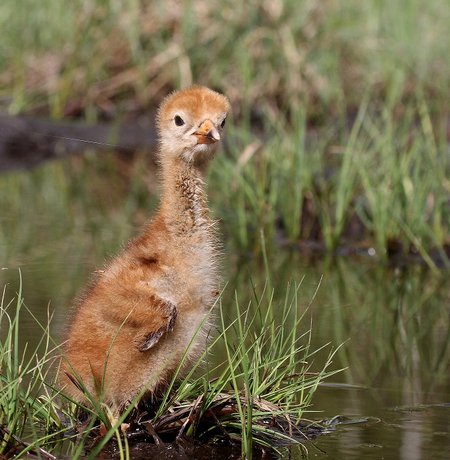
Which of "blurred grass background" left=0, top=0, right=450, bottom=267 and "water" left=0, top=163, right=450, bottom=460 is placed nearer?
"water" left=0, top=163, right=450, bottom=460

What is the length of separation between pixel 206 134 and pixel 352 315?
225cm

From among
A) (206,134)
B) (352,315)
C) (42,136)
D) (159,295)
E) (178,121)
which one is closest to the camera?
(159,295)

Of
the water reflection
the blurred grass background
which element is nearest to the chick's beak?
the water reflection

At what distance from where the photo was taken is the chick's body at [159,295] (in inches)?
164

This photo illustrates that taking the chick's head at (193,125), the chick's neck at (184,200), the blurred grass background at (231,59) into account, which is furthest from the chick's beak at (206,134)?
the blurred grass background at (231,59)

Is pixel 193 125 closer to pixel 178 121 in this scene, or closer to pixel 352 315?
pixel 178 121

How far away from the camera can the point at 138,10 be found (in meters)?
13.0

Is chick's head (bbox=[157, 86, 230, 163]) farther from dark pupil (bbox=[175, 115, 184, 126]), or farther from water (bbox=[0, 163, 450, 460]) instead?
water (bbox=[0, 163, 450, 460])

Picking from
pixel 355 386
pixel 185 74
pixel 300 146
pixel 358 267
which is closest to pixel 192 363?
pixel 355 386

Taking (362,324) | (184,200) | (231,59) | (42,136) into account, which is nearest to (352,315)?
(362,324)

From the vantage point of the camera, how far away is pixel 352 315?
6406 mm

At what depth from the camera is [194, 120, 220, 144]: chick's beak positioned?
4367 millimetres

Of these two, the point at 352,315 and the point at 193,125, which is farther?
the point at 352,315

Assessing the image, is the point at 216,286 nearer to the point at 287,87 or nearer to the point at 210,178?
the point at 210,178
